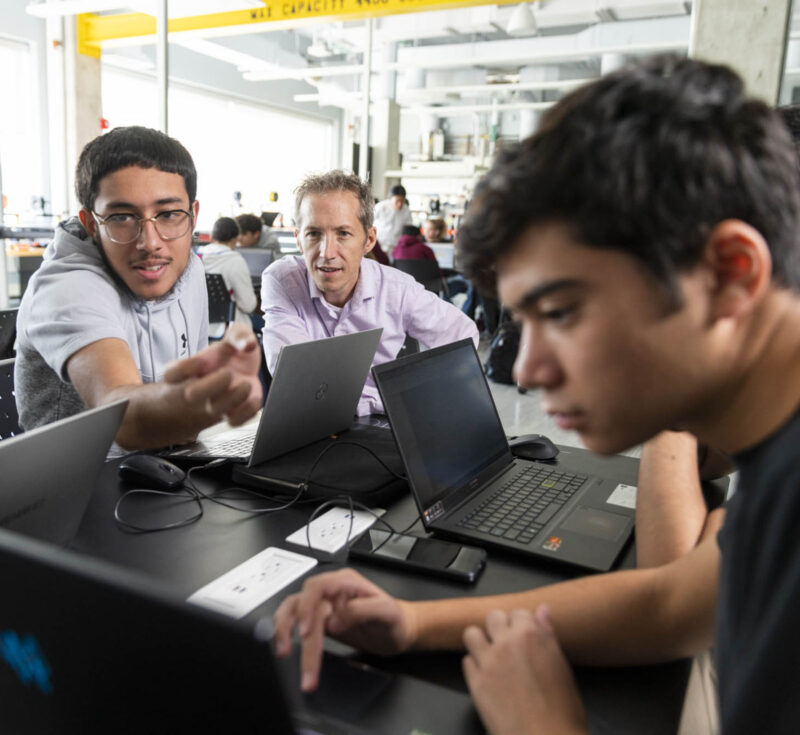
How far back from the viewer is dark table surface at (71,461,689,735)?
73cm

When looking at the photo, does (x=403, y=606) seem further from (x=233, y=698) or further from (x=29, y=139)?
(x=29, y=139)

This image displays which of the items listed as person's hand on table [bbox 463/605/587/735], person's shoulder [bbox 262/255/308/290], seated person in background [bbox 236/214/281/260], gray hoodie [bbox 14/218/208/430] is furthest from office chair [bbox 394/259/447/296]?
person's hand on table [bbox 463/605/587/735]

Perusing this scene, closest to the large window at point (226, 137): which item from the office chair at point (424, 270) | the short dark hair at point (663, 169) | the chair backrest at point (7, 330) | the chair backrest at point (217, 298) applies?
the office chair at point (424, 270)

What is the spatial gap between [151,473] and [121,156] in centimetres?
69

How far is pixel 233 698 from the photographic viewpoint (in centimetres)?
42

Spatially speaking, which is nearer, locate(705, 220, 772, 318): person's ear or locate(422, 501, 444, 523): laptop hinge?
locate(705, 220, 772, 318): person's ear

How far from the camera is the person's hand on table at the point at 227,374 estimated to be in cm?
81

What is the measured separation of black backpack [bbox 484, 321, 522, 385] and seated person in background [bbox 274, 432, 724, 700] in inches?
151

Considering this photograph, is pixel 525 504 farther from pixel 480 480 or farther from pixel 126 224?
pixel 126 224

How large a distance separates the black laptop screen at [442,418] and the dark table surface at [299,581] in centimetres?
12

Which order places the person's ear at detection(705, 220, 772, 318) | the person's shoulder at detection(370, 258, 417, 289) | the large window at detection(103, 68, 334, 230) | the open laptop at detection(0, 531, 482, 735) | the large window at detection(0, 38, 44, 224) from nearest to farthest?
1. the open laptop at detection(0, 531, 482, 735)
2. the person's ear at detection(705, 220, 772, 318)
3. the person's shoulder at detection(370, 258, 417, 289)
4. the large window at detection(0, 38, 44, 224)
5. the large window at detection(103, 68, 334, 230)

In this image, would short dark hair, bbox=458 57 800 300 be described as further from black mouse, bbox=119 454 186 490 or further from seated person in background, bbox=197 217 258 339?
seated person in background, bbox=197 217 258 339

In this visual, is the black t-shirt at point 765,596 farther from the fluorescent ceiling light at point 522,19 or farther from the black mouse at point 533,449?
the fluorescent ceiling light at point 522,19

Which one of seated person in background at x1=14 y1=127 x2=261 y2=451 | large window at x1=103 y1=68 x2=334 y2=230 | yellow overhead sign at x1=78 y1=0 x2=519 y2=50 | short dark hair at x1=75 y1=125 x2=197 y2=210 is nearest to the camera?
seated person in background at x1=14 y1=127 x2=261 y2=451
